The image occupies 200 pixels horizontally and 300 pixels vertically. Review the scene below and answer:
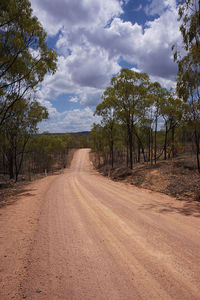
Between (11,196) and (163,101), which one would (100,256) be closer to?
(11,196)

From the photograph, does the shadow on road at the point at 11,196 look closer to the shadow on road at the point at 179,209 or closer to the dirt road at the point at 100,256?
the dirt road at the point at 100,256

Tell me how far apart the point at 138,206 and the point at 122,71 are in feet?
59.8

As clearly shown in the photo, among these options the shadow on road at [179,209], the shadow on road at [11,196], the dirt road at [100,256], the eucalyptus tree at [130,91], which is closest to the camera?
the dirt road at [100,256]

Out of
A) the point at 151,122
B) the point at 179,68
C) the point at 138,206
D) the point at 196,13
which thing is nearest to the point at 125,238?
the point at 138,206

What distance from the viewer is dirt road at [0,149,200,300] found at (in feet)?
11.0

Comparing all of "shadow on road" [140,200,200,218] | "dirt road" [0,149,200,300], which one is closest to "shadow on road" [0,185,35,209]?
"dirt road" [0,149,200,300]

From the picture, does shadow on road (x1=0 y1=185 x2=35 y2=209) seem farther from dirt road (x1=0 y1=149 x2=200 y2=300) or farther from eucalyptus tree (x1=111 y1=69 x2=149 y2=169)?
eucalyptus tree (x1=111 y1=69 x2=149 y2=169)

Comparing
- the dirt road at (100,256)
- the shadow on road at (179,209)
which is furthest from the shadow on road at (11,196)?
the shadow on road at (179,209)

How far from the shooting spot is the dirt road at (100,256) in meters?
3.36

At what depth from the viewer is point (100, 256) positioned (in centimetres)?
450

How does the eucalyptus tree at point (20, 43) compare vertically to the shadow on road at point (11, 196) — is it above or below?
above

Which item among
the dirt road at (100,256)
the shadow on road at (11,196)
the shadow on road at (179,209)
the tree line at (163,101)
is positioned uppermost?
the tree line at (163,101)

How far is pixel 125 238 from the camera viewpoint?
5496 mm

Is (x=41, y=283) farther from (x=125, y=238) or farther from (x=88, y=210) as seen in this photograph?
(x=88, y=210)
